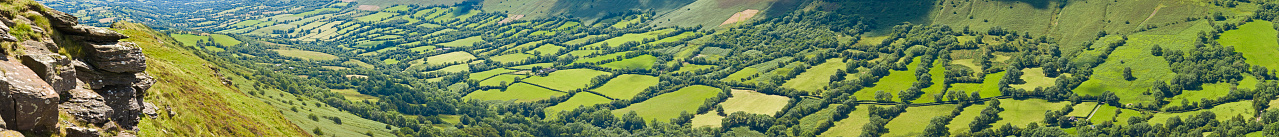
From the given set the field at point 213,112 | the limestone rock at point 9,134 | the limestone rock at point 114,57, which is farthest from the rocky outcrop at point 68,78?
the field at point 213,112

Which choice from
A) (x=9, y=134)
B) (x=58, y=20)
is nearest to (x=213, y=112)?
(x=58, y=20)

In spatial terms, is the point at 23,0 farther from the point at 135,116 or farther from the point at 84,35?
the point at 135,116

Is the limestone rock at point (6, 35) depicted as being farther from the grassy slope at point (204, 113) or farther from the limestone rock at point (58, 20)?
the grassy slope at point (204, 113)

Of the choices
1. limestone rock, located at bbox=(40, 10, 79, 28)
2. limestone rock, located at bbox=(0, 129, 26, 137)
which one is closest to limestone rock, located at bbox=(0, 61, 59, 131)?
limestone rock, located at bbox=(0, 129, 26, 137)

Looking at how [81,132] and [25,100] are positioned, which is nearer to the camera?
[25,100]

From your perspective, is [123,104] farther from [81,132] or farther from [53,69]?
[53,69]

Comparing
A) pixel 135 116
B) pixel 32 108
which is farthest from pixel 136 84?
pixel 32 108
